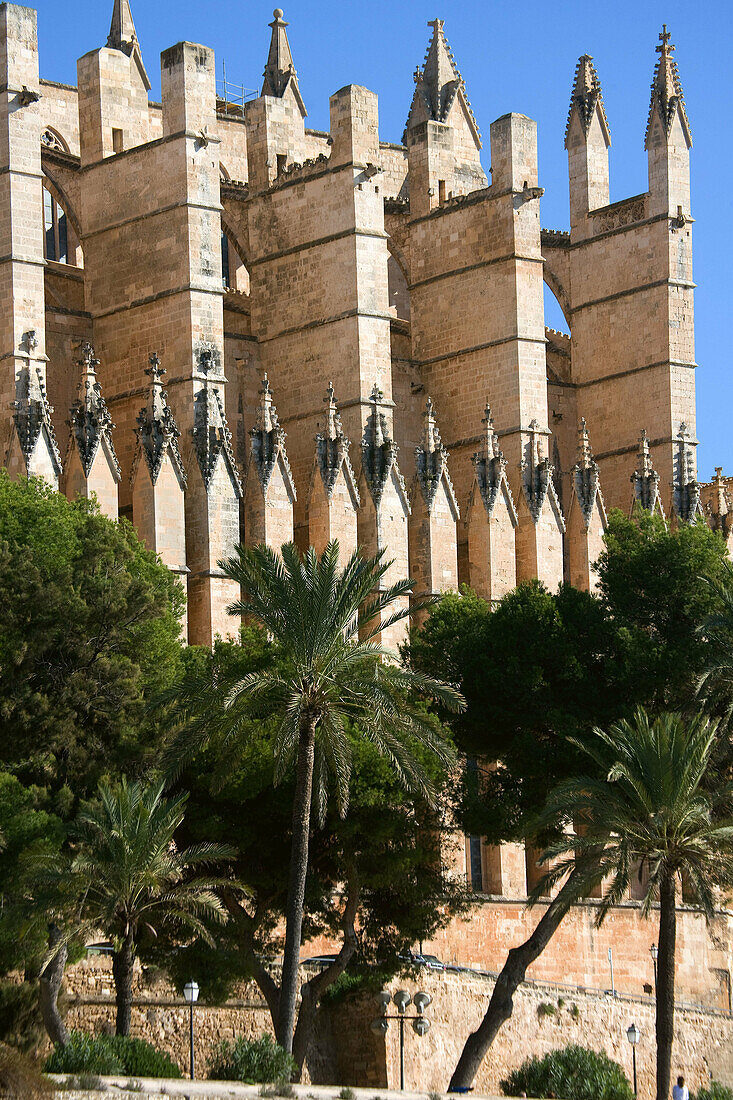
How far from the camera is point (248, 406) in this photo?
47.6 metres

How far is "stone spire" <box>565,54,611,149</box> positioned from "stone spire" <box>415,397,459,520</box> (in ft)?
37.8

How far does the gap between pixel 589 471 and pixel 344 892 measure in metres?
16.8

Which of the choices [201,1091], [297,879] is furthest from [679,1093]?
[201,1091]

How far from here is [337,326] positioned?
4622cm

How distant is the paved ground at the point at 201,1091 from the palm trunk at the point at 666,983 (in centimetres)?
391

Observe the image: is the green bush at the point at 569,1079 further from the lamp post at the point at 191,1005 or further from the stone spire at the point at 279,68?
the stone spire at the point at 279,68

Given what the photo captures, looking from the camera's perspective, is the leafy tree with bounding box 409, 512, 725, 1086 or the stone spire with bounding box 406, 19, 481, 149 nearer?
the leafy tree with bounding box 409, 512, 725, 1086

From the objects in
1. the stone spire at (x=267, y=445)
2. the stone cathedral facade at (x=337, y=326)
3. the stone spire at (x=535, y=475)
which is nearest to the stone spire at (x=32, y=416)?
the stone cathedral facade at (x=337, y=326)

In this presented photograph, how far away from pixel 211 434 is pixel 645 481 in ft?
38.8

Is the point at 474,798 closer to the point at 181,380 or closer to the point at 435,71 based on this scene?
the point at 181,380

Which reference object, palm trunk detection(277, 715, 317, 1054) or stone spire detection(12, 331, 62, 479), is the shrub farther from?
stone spire detection(12, 331, 62, 479)

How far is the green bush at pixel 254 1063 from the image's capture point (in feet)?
101

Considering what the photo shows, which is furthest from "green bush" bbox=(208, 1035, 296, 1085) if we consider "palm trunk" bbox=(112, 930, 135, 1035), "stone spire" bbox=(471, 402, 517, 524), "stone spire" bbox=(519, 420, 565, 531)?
"stone spire" bbox=(519, 420, 565, 531)

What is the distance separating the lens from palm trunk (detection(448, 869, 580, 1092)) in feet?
115
